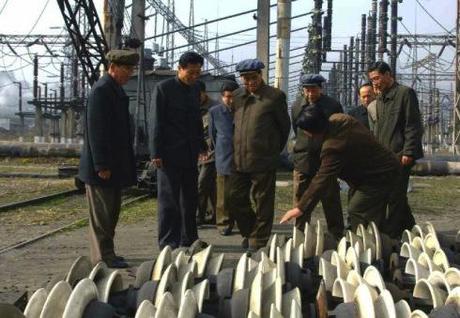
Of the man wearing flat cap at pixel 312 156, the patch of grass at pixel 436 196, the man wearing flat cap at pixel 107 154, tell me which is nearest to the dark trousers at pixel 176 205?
the man wearing flat cap at pixel 107 154

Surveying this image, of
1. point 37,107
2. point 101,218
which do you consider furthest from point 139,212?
point 37,107

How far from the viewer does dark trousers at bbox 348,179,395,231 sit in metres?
5.78

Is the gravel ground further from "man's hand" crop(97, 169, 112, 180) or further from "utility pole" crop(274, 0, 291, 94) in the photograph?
"utility pole" crop(274, 0, 291, 94)

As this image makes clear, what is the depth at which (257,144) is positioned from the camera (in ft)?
22.6

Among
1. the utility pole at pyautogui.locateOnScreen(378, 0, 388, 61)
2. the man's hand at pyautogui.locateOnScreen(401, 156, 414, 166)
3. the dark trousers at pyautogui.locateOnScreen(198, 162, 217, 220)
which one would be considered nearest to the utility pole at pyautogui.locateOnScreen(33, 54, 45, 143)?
the utility pole at pyautogui.locateOnScreen(378, 0, 388, 61)

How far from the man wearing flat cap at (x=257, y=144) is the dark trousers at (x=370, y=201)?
48.0 inches

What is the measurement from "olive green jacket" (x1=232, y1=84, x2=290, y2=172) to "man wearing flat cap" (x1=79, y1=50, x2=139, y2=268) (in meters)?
1.12

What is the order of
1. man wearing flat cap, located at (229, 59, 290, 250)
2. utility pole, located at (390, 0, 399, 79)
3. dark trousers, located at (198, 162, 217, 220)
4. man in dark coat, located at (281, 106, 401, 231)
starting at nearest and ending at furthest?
A: man in dark coat, located at (281, 106, 401, 231) < man wearing flat cap, located at (229, 59, 290, 250) < dark trousers, located at (198, 162, 217, 220) < utility pole, located at (390, 0, 399, 79)

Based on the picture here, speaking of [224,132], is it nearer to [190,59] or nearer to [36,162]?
[190,59]

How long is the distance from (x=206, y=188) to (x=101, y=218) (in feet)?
10.5

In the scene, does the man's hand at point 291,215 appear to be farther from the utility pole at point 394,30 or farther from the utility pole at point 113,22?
the utility pole at point 394,30

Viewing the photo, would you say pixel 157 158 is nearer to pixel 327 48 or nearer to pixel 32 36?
pixel 327 48

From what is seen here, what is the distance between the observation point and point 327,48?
89.0ft

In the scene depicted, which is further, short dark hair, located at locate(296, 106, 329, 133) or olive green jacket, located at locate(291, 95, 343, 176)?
olive green jacket, located at locate(291, 95, 343, 176)
